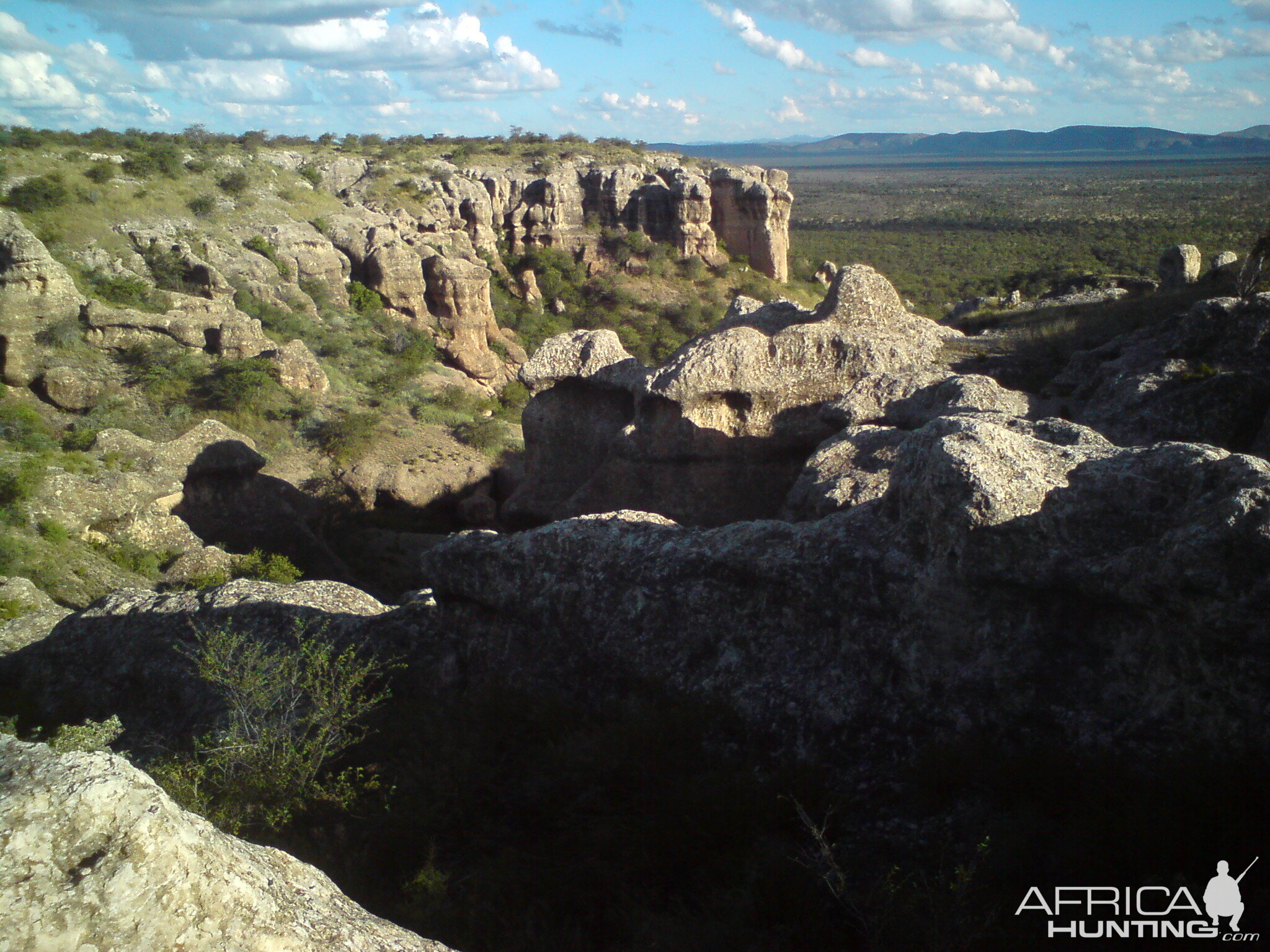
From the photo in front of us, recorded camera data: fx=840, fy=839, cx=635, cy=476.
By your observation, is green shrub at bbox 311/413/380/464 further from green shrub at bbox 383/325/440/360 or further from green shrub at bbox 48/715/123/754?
green shrub at bbox 48/715/123/754

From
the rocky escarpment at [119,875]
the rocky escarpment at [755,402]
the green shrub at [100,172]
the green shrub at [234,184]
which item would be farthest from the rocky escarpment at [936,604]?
the green shrub at [234,184]

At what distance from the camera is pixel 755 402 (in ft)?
31.9

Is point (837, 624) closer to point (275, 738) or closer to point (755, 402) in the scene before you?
point (275, 738)

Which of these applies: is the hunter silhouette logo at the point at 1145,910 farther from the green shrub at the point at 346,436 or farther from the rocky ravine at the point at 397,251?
the rocky ravine at the point at 397,251

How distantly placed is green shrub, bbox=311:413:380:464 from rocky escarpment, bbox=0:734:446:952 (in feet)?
58.5

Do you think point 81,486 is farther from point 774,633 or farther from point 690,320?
point 690,320

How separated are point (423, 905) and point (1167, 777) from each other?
11.1ft

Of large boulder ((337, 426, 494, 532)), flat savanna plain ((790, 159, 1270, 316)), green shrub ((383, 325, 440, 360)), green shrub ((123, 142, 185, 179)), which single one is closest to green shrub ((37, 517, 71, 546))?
large boulder ((337, 426, 494, 532))

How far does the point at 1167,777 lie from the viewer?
362cm

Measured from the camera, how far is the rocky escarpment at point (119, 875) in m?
→ 2.54

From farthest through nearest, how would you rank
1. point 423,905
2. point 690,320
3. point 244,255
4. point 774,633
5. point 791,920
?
point 690,320, point 244,255, point 774,633, point 423,905, point 791,920

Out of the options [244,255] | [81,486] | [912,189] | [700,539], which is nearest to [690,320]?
[244,255]

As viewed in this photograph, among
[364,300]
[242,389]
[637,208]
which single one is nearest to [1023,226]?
[637,208]

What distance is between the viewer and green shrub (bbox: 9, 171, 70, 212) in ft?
89.8
